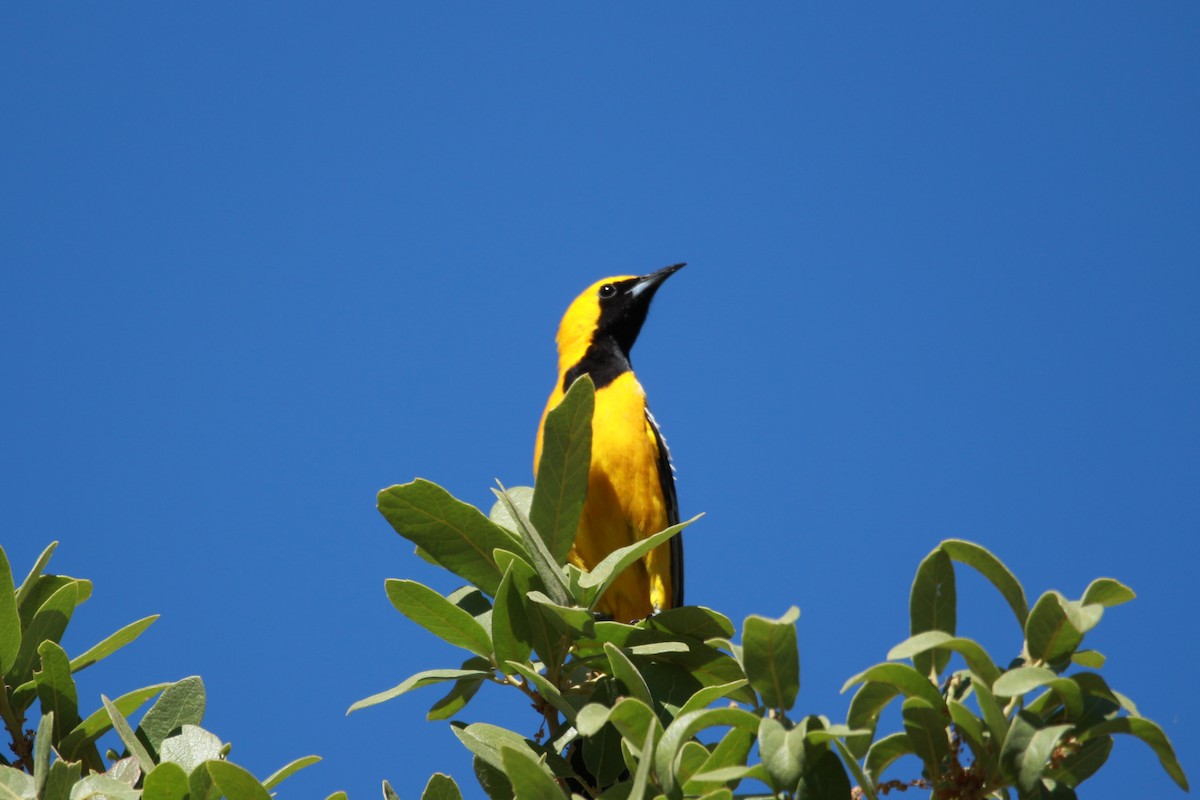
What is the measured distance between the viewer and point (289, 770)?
6.70 feet

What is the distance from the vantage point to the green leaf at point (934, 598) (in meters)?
1.81

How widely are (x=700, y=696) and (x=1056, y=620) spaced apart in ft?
1.73

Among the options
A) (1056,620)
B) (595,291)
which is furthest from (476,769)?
(595,291)

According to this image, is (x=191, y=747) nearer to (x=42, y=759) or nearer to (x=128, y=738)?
(x=128, y=738)

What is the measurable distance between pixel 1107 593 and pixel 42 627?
1.96m

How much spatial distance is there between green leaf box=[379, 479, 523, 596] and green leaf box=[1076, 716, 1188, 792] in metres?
1.09

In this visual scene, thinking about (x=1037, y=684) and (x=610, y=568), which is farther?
(x=610, y=568)

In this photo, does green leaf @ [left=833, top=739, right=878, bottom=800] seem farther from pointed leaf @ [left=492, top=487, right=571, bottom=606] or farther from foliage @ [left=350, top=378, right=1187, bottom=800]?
pointed leaf @ [left=492, top=487, right=571, bottom=606]

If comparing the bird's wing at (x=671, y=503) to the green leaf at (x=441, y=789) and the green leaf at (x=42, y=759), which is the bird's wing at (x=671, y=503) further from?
the green leaf at (x=42, y=759)

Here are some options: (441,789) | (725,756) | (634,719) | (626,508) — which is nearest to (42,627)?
(441,789)

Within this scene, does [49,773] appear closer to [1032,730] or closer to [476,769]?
[476,769]

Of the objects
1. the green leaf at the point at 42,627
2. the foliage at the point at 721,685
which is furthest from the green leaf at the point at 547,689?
the green leaf at the point at 42,627

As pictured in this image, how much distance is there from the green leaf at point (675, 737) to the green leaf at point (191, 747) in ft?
2.94

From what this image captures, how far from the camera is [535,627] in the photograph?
2287 millimetres
